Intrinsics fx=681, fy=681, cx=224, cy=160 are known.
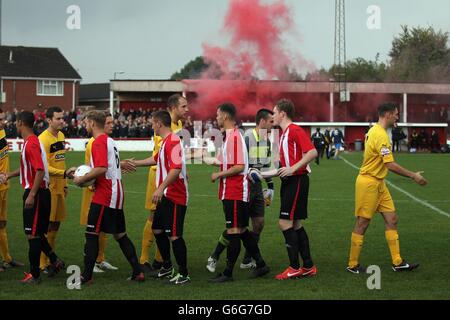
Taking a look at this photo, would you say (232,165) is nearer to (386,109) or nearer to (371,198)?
(371,198)

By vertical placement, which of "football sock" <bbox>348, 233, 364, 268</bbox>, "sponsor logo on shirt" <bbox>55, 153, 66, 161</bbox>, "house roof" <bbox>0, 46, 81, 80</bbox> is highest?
"house roof" <bbox>0, 46, 81, 80</bbox>

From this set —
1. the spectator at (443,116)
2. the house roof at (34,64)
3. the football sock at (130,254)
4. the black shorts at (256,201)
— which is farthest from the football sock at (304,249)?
the house roof at (34,64)

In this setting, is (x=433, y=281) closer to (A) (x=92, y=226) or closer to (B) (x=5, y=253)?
(A) (x=92, y=226)

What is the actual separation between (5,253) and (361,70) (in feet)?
248

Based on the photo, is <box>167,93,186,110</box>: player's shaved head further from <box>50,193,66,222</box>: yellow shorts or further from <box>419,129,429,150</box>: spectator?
<box>419,129,429,150</box>: spectator

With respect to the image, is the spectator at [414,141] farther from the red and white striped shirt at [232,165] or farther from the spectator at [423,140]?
the red and white striped shirt at [232,165]

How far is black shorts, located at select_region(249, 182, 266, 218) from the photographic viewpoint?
948cm

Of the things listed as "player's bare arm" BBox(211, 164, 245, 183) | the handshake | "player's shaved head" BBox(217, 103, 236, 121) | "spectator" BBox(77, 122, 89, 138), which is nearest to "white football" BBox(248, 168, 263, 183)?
"player's bare arm" BBox(211, 164, 245, 183)

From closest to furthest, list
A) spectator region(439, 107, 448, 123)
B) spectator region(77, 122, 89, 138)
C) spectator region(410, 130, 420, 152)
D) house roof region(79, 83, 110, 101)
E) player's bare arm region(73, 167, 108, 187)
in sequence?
player's bare arm region(73, 167, 108, 187) → spectator region(77, 122, 89, 138) → spectator region(410, 130, 420, 152) → spectator region(439, 107, 448, 123) → house roof region(79, 83, 110, 101)

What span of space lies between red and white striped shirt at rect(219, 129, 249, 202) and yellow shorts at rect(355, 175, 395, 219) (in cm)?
166

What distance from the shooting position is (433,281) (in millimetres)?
8344

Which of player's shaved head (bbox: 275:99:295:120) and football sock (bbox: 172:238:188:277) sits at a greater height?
player's shaved head (bbox: 275:99:295:120)

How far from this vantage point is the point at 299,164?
8.50 meters

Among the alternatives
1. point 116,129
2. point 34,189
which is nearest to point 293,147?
point 34,189
